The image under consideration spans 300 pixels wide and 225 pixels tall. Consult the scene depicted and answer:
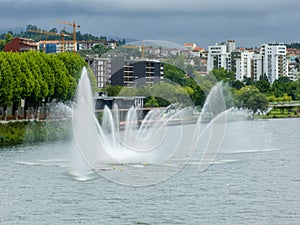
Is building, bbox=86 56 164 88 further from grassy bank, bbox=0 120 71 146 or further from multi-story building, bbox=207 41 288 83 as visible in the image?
multi-story building, bbox=207 41 288 83

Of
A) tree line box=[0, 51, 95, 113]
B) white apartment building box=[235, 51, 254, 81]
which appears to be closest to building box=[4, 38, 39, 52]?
tree line box=[0, 51, 95, 113]

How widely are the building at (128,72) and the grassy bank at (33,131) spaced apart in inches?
260

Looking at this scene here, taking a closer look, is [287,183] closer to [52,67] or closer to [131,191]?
[131,191]

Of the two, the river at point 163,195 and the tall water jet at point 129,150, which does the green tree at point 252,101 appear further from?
the river at point 163,195

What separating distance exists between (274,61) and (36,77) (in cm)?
13297

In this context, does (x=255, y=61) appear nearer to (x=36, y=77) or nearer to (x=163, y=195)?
(x=36, y=77)

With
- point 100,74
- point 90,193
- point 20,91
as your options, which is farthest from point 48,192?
point 100,74

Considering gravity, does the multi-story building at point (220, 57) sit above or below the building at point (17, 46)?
above

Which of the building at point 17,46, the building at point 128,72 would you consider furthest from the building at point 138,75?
the building at point 17,46

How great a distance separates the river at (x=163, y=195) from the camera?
25.4 m

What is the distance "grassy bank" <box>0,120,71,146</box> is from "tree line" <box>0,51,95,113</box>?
176 cm

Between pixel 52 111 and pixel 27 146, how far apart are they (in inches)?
644

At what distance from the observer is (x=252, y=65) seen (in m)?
190

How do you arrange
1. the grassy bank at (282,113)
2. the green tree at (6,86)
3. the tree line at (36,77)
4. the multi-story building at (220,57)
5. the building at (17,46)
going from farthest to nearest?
the multi-story building at (220,57), the building at (17,46), the grassy bank at (282,113), the tree line at (36,77), the green tree at (6,86)
